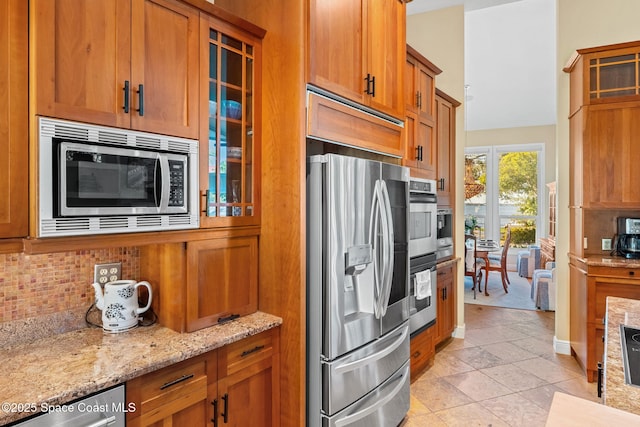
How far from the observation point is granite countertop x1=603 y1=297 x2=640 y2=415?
1.04 m

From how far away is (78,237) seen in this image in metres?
1.40

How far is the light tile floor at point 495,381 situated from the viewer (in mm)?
2680

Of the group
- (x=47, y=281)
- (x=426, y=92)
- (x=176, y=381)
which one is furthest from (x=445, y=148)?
(x=47, y=281)

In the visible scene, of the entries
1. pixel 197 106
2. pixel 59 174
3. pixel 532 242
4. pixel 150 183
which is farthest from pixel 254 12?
pixel 532 242

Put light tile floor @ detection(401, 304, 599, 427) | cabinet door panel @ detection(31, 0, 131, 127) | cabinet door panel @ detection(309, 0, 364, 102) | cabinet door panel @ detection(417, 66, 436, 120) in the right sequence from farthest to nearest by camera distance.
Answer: cabinet door panel @ detection(417, 66, 436, 120)
light tile floor @ detection(401, 304, 599, 427)
cabinet door panel @ detection(309, 0, 364, 102)
cabinet door panel @ detection(31, 0, 131, 127)

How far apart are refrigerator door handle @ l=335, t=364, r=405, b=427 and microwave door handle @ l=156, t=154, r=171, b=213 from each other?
136 centimetres

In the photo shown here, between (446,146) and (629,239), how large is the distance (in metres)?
1.80

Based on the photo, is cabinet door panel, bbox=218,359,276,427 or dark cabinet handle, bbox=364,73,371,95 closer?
cabinet door panel, bbox=218,359,276,427

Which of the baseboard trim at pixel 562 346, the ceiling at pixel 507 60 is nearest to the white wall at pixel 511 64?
the ceiling at pixel 507 60

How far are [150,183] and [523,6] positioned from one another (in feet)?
14.8

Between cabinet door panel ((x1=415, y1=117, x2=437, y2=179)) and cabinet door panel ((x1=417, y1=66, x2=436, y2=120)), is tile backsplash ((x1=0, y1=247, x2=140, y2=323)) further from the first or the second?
cabinet door panel ((x1=417, y1=66, x2=436, y2=120))

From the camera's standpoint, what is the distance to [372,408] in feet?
7.04

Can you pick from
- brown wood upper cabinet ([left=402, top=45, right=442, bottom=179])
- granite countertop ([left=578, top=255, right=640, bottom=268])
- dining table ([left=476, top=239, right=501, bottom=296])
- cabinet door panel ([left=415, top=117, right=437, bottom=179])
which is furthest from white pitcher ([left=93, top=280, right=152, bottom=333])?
dining table ([left=476, top=239, right=501, bottom=296])

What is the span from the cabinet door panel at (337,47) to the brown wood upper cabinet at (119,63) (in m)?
0.57
